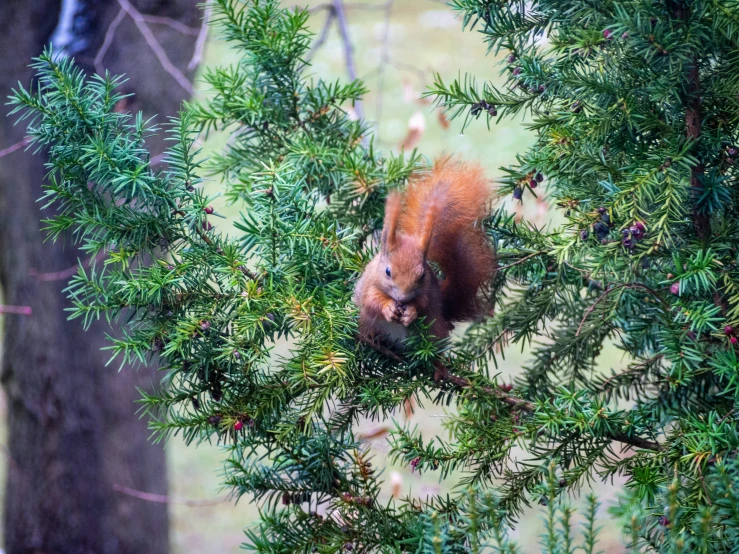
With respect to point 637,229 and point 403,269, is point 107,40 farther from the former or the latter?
point 637,229

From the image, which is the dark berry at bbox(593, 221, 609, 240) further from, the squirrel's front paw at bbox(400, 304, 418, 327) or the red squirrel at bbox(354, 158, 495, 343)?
the squirrel's front paw at bbox(400, 304, 418, 327)

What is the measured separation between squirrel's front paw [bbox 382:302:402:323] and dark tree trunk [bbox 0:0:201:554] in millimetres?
1110

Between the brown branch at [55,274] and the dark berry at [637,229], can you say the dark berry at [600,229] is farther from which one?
the brown branch at [55,274]

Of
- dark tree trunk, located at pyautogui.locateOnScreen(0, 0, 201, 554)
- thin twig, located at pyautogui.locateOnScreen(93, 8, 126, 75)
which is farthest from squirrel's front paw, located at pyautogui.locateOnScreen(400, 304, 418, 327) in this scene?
dark tree trunk, located at pyautogui.locateOnScreen(0, 0, 201, 554)

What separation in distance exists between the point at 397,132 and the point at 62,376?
3266 mm

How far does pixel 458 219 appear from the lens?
3.64 ft

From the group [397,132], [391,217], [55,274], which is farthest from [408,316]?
[397,132]

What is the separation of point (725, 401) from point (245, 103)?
2.67 ft

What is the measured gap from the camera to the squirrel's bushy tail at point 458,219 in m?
1.07

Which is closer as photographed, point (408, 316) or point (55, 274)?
point (408, 316)

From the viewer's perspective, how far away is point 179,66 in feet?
7.16

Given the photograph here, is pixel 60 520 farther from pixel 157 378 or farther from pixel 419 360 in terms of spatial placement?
pixel 419 360

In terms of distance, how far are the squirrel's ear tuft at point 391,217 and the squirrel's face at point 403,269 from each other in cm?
5

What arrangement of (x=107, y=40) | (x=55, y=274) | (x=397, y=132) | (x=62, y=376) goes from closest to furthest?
(x=107, y=40) < (x=55, y=274) < (x=62, y=376) < (x=397, y=132)
